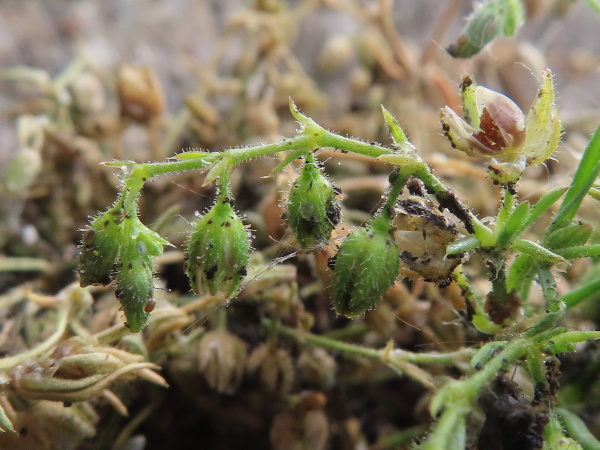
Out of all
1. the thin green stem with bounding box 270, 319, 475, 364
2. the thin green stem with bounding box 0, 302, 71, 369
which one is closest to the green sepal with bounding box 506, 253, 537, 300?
the thin green stem with bounding box 270, 319, 475, 364

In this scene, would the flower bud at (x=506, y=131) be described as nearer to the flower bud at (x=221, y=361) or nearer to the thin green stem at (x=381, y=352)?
the thin green stem at (x=381, y=352)

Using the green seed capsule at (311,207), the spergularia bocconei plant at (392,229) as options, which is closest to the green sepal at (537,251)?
the spergularia bocconei plant at (392,229)

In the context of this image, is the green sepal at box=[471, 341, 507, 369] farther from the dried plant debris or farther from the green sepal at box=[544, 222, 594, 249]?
the green sepal at box=[544, 222, 594, 249]

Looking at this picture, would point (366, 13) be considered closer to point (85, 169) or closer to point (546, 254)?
point (85, 169)

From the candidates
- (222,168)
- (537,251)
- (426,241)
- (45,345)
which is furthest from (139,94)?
(537,251)

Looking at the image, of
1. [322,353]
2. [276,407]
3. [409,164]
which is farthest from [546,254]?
[276,407]
